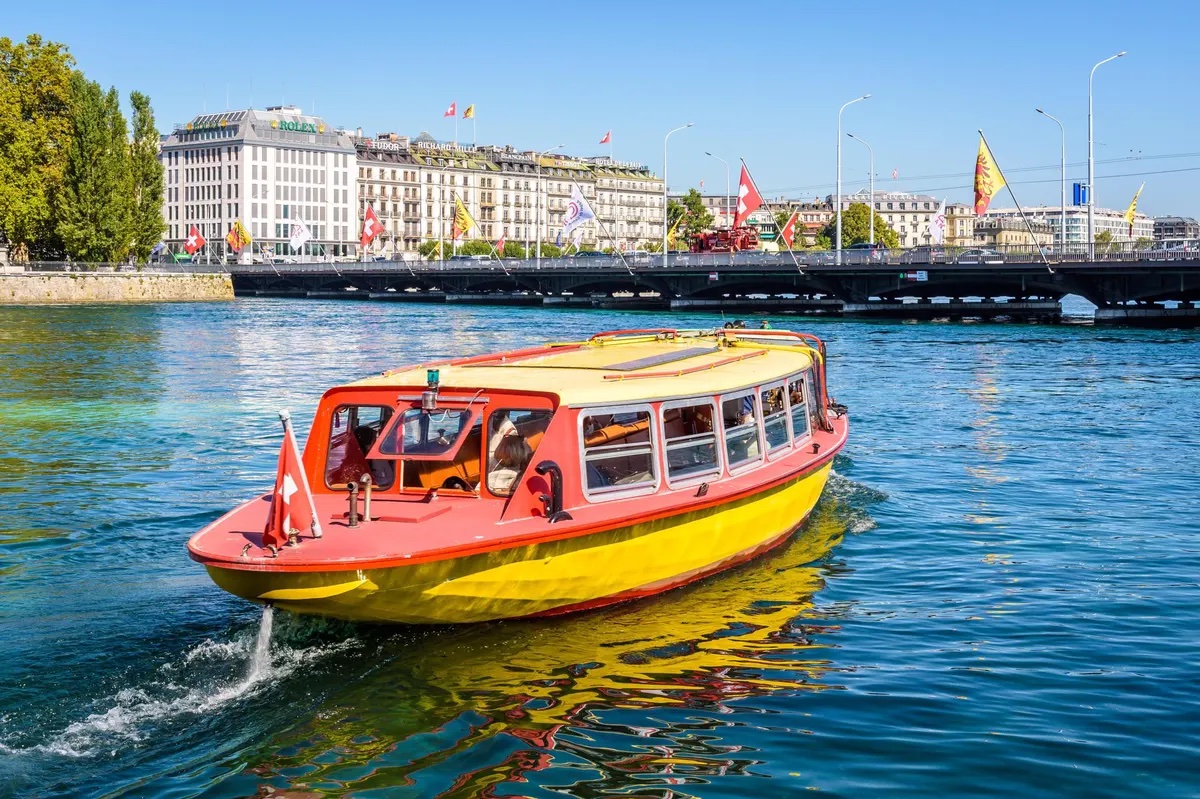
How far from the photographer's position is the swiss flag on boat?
11.5m

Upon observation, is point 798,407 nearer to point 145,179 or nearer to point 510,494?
point 510,494

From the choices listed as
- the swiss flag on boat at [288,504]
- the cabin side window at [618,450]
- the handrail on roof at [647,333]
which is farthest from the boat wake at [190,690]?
the handrail on roof at [647,333]

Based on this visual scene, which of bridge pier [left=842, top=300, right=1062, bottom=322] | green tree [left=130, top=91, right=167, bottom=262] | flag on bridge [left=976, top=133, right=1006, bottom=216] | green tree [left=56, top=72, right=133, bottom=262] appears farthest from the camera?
green tree [left=130, top=91, right=167, bottom=262]

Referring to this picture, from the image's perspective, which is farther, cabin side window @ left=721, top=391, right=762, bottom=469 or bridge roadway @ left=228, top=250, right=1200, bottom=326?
bridge roadway @ left=228, top=250, right=1200, bottom=326

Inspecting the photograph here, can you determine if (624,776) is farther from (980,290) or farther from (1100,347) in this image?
(980,290)

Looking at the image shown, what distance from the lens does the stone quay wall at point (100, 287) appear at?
89.9 m

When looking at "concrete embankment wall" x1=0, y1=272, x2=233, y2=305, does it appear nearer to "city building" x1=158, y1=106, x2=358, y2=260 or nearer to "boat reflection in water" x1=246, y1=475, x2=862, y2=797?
"city building" x1=158, y1=106, x2=358, y2=260

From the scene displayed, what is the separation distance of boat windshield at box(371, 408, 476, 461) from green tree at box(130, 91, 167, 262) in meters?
89.4

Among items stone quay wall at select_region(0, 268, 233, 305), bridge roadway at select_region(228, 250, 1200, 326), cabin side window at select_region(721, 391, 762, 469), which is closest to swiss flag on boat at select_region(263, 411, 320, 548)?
cabin side window at select_region(721, 391, 762, 469)

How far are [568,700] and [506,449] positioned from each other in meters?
2.84

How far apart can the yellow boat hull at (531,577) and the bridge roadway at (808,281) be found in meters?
62.6

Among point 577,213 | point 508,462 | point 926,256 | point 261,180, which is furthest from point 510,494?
point 261,180

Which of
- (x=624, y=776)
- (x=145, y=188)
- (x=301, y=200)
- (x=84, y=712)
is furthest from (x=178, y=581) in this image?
(x=301, y=200)

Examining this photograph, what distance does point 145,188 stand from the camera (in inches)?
3935
